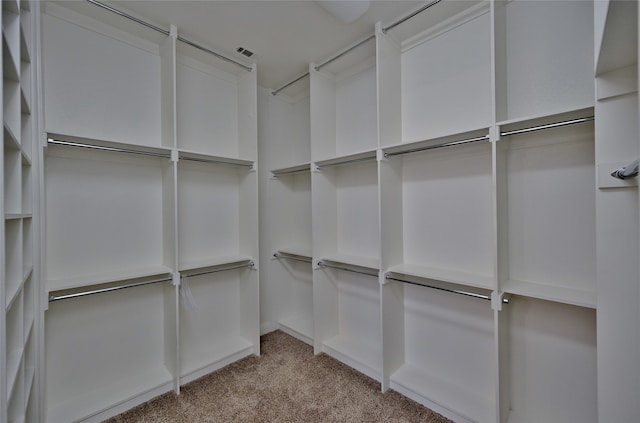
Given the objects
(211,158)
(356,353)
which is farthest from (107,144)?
(356,353)

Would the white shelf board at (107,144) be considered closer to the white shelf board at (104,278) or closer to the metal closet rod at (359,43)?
the white shelf board at (104,278)

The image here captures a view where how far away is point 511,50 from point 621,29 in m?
0.98

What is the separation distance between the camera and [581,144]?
59.3 inches

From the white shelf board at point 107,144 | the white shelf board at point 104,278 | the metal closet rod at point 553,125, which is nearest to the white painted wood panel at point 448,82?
the metal closet rod at point 553,125

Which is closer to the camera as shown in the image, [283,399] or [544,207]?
[544,207]

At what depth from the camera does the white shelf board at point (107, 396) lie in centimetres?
177

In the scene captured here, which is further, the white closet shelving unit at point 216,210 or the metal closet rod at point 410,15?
the white closet shelving unit at point 216,210

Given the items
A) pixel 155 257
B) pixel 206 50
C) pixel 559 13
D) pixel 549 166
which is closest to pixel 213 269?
pixel 155 257

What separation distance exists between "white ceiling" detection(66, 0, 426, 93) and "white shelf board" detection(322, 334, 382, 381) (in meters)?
2.55

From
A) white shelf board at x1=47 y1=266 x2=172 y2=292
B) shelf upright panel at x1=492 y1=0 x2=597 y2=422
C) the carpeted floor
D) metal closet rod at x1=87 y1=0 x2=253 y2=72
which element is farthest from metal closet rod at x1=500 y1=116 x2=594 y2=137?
white shelf board at x1=47 y1=266 x2=172 y2=292

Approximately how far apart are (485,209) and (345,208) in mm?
1175

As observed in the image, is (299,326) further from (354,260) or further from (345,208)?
(345,208)

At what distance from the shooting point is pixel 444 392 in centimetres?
192

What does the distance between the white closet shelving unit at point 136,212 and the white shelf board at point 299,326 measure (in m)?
0.46
